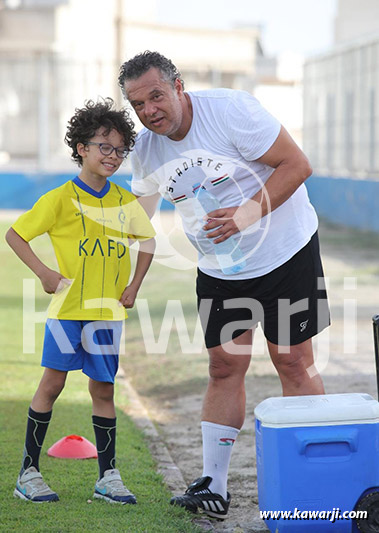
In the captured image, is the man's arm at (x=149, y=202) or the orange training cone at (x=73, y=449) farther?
the orange training cone at (x=73, y=449)

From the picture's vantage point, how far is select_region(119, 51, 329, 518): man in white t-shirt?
384cm

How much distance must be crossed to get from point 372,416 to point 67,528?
128cm

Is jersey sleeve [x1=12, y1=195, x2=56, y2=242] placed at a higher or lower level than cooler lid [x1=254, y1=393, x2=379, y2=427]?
higher

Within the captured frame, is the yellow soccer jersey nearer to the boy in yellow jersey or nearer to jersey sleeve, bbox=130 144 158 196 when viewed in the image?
the boy in yellow jersey

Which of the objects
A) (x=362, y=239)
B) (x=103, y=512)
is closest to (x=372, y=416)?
(x=103, y=512)

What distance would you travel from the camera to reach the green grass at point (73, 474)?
3842 mm

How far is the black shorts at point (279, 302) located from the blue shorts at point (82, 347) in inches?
18.4

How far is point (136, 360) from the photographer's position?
25.8 ft

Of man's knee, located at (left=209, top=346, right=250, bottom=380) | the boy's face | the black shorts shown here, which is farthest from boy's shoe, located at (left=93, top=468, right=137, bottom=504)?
the boy's face

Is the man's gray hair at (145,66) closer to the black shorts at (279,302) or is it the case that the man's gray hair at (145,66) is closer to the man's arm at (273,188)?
the man's arm at (273,188)

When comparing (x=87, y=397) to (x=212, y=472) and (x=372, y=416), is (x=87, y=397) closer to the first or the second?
(x=212, y=472)

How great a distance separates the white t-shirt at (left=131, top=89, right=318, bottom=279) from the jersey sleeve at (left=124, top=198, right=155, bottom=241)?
19 centimetres

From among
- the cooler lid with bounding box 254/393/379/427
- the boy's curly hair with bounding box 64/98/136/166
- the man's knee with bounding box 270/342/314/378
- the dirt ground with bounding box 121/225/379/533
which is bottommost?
the dirt ground with bounding box 121/225/379/533

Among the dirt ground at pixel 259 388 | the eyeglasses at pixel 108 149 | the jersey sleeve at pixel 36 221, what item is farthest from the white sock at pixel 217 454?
the eyeglasses at pixel 108 149
